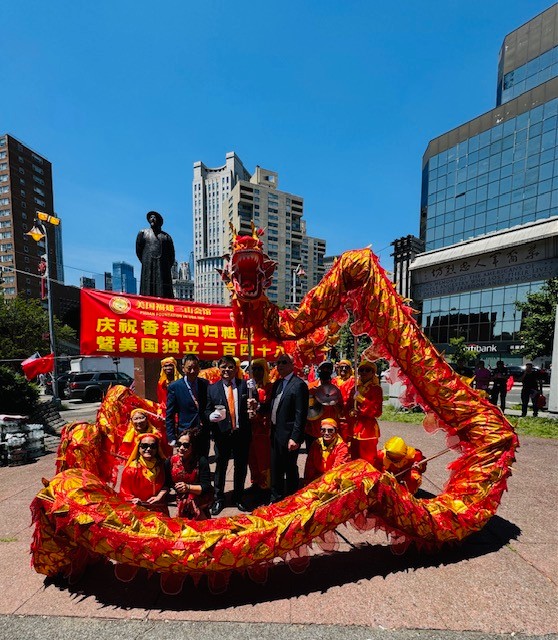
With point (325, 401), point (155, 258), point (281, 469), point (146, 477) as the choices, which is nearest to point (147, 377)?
point (155, 258)

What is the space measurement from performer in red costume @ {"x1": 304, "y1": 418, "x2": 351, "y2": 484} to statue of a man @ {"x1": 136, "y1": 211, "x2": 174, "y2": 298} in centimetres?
421

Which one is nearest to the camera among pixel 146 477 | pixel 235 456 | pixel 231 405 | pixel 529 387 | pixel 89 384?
pixel 146 477

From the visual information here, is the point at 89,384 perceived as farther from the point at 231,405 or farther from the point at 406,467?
the point at 406,467

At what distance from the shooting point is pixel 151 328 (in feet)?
16.7

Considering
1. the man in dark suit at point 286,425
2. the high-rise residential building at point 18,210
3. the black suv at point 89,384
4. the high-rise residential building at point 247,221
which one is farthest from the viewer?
the high-rise residential building at point 247,221

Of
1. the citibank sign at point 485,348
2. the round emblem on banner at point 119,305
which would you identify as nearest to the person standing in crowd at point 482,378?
the round emblem on banner at point 119,305

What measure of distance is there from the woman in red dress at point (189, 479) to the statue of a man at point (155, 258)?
3.66m

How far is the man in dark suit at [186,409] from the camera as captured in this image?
11.3 feet

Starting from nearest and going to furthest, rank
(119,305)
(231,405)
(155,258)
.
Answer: (231,405), (119,305), (155,258)

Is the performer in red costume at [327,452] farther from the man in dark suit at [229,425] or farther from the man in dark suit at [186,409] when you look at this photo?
the man in dark suit at [186,409]

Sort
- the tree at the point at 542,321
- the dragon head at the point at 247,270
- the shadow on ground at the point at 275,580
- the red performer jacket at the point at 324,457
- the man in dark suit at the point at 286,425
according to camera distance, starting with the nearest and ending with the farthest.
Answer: the shadow on ground at the point at 275,580 → the dragon head at the point at 247,270 → the red performer jacket at the point at 324,457 → the man in dark suit at the point at 286,425 → the tree at the point at 542,321

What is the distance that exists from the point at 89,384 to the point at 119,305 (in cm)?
1220

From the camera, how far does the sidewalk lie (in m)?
2.16

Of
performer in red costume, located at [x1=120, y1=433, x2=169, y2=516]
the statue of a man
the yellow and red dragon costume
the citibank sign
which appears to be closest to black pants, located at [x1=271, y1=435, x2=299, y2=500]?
the yellow and red dragon costume
